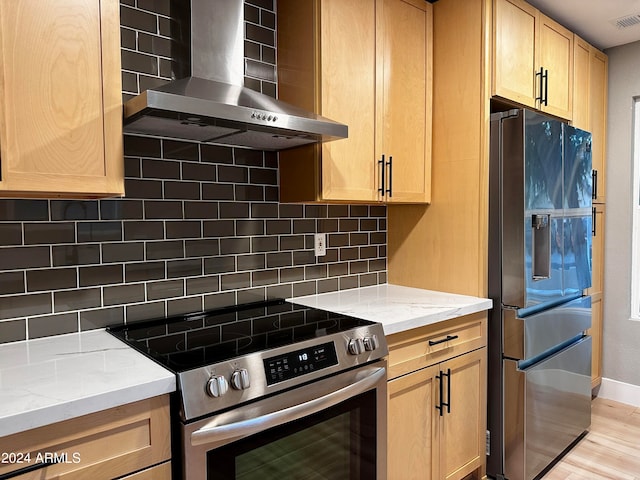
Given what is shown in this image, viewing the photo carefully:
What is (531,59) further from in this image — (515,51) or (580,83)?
(580,83)

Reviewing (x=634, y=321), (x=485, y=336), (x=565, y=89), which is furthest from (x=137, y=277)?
(x=634, y=321)

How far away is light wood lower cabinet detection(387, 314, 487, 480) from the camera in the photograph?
186cm

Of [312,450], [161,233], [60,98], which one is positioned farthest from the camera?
[161,233]

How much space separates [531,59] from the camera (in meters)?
2.45

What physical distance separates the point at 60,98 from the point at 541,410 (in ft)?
7.96

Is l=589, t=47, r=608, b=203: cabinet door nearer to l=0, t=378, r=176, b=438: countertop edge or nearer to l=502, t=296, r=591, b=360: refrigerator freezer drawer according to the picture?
l=502, t=296, r=591, b=360: refrigerator freezer drawer

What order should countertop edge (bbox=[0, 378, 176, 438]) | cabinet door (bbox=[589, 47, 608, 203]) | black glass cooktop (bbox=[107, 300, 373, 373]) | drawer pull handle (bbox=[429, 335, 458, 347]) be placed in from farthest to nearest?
1. cabinet door (bbox=[589, 47, 608, 203])
2. drawer pull handle (bbox=[429, 335, 458, 347])
3. black glass cooktop (bbox=[107, 300, 373, 373])
4. countertop edge (bbox=[0, 378, 176, 438])

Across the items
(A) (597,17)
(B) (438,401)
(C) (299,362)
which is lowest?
(B) (438,401)

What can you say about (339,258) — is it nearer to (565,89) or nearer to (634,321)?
(565,89)

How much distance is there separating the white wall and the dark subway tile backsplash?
2.13 meters

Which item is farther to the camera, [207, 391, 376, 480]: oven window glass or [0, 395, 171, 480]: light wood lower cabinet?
[207, 391, 376, 480]: oven window glass

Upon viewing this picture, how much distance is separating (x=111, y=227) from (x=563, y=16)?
2.68 m

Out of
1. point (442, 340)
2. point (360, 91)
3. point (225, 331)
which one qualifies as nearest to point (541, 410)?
point (442, 340)

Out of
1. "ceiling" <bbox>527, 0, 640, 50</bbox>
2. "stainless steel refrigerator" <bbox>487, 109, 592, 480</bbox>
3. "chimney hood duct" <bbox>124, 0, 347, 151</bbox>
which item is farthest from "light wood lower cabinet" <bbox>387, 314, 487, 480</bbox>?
"ceiling" <bbox>527, 0, 640, 50</bbox>
